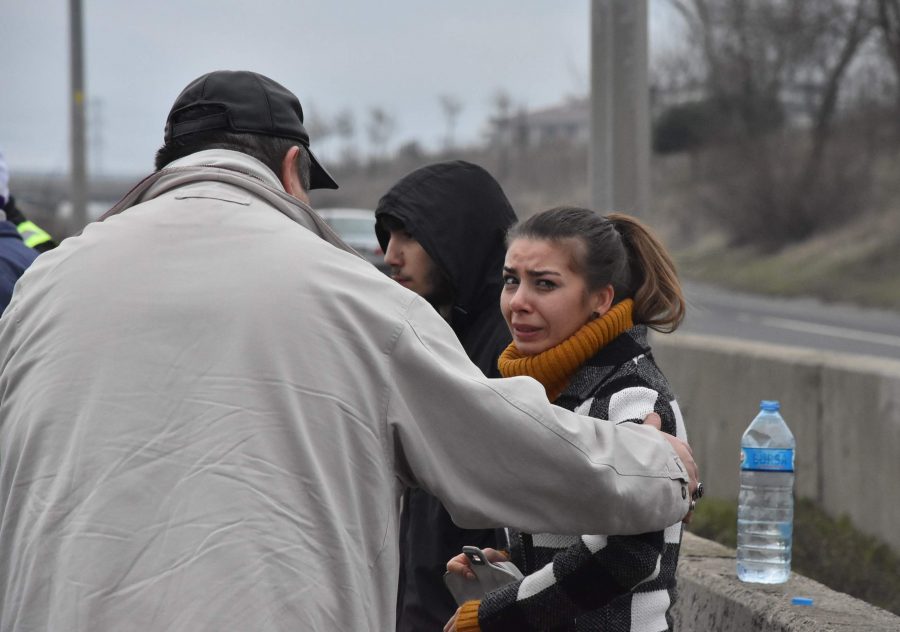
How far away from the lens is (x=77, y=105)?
17516mm

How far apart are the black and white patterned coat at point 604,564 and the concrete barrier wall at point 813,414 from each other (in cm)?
313

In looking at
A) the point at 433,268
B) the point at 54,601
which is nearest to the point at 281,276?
the point at 54,601

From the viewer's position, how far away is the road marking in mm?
19422

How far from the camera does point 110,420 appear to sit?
87.1 inches

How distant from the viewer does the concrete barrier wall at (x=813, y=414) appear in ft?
19.8

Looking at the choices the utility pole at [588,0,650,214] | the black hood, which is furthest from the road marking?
the black hood

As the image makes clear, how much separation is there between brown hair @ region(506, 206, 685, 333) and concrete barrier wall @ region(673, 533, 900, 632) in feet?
3.42

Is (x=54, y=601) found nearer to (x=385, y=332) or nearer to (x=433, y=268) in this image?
(x=385, y=332)

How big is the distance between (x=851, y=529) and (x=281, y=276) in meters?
4.53

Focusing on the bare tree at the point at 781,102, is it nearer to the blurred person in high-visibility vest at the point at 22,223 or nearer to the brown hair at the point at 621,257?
the blurred person in high-visibility vest at the point at 22,223

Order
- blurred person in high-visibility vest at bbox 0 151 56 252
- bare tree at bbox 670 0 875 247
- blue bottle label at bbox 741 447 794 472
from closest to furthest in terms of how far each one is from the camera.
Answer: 1. blue bottle label at bbox 741 447 794 472
2. blurred person in high-visibility vest at bbox 0 151 56 252
3. bare tree at bbox 670 0 875 247

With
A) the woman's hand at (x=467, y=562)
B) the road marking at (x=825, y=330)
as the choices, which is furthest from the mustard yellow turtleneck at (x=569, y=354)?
the road marking at (x=825, y=330)

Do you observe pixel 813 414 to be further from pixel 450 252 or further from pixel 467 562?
pixel 467 562

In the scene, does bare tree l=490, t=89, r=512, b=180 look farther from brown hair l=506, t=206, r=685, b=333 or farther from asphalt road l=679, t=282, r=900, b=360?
brown hair l=506, t=206, r=685, b=333
